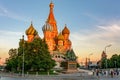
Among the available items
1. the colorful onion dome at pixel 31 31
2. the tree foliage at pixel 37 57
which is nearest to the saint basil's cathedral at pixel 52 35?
the colorful onion dome at pixel 31 31

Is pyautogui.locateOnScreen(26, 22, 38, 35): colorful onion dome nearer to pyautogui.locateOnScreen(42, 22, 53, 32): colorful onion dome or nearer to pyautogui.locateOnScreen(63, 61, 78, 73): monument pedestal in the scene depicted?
pyautogui.locateOnScreen(42, 22, 53, 32): colorful onion dome

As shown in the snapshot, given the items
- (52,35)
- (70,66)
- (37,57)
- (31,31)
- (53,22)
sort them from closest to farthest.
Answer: (37,57)
(70,66)
(31,31)
(52,35)
(53,22)

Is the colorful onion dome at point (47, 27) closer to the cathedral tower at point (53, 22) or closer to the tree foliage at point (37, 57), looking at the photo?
the cathedral tower at point (53, 22)

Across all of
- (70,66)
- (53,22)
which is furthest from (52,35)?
(70,66)

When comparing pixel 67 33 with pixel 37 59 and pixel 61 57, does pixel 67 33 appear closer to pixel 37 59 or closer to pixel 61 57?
pixel 61 57

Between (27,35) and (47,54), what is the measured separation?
6802 centimetres

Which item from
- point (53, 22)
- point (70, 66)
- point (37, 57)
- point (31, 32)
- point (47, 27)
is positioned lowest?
point (70, 66)

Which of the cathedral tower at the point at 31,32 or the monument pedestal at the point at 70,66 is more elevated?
the cathedral tower at the point at 31,32

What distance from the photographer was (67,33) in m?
160

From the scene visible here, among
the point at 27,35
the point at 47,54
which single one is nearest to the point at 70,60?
the point at 47,54

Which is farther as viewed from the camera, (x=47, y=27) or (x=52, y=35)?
(x=52, y=35)

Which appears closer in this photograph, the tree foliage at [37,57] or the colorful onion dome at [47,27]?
the tree foliage at [37,57]

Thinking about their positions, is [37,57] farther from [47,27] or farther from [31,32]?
[47,27]

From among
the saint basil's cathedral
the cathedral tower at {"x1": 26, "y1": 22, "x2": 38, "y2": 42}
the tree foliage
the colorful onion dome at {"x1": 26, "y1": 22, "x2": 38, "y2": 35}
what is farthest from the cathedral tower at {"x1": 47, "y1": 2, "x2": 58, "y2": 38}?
the tree foliage
